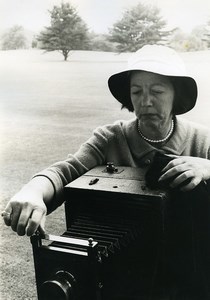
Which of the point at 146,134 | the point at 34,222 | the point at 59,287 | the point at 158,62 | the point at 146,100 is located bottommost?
the point at 59,287

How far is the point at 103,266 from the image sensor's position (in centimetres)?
107

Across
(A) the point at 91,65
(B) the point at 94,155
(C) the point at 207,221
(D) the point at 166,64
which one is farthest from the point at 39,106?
(C) the point at 207,221

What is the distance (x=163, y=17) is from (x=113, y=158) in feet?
2.19

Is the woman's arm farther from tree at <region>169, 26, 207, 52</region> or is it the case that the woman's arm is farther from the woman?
tree at <region>169, 26, 207, 52</region>

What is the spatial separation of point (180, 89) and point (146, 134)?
21cm

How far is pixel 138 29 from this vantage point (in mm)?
1930

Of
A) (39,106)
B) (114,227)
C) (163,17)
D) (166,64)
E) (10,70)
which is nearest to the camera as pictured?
(114,227)

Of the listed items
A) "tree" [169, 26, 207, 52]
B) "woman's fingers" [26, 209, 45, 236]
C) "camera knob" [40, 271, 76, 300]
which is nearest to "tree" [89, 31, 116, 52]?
"tree" [169, 26, 207, 52]

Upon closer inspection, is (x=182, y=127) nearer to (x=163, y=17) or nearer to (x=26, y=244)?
(x=163, y=17)

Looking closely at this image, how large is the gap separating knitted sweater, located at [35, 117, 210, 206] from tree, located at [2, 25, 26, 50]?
773mm

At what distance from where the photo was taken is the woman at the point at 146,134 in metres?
1.32

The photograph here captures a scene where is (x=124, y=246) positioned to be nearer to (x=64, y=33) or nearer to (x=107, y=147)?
(x=107, y=147)

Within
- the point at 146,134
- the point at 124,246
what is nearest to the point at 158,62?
the point at 146,134

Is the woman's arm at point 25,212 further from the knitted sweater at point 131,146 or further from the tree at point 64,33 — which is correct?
the tree at point 64,33
